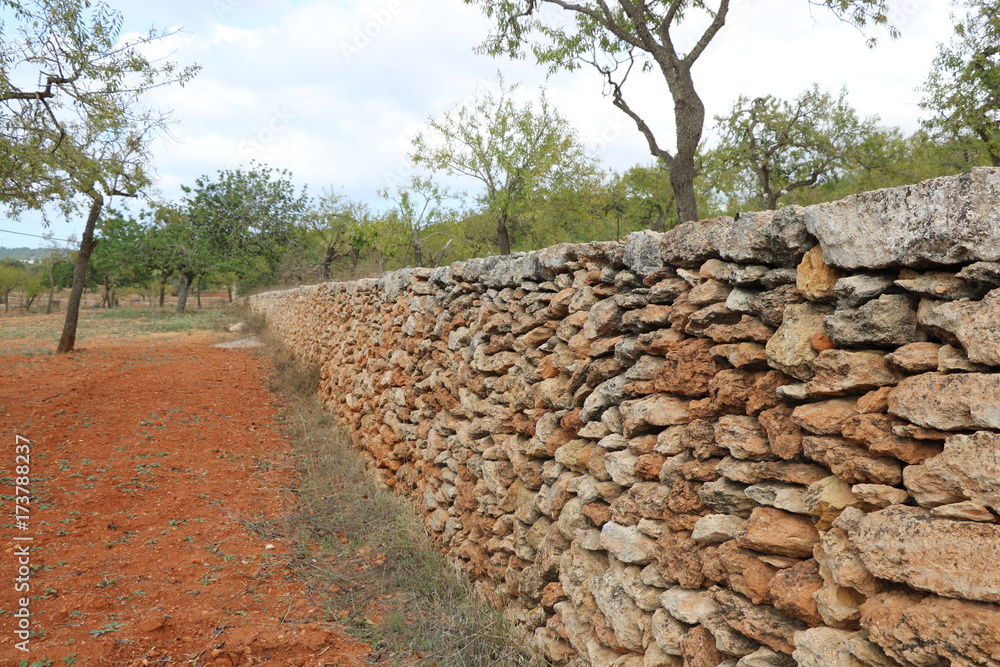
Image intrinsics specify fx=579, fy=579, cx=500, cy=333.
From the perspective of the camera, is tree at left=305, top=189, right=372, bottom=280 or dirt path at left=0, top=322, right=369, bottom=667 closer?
dirt path at left=0, top=322, right=369, bottom=667

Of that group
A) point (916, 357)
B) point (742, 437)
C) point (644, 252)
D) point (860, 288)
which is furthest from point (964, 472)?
point (644, 252)

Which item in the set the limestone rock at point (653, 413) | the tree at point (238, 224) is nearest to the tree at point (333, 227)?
the tree at point (238, 224)

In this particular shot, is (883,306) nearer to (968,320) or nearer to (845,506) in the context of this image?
(968,320)

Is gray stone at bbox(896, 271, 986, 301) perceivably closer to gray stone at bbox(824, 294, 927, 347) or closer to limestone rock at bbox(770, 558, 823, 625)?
gray stone at bbox(824, 294, 927, 347)

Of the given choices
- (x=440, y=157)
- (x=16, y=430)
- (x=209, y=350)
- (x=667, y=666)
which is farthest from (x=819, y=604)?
(x=440, y=157)

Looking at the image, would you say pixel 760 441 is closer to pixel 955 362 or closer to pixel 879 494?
pixel 879 494

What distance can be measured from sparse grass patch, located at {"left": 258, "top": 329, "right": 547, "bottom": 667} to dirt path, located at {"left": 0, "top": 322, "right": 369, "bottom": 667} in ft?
0.56

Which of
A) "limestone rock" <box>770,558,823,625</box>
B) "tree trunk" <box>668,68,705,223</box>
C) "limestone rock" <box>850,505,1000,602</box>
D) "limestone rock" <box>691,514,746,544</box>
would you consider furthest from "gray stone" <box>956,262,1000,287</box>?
"tree trunk" <box>668,68,705,223</box>

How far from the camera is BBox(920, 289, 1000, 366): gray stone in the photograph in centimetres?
130

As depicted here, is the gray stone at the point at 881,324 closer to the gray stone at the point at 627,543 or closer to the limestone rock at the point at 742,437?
the limestone rock at the point at 742,437

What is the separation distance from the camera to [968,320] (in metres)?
1.34

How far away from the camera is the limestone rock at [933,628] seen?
1.23 m

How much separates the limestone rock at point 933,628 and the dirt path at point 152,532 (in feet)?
8.23

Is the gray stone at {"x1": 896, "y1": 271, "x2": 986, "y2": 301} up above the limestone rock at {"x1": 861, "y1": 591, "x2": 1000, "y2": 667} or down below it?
above
